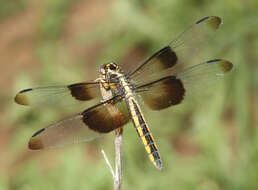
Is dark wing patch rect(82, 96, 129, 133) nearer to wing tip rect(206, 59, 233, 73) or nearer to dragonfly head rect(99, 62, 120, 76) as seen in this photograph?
dragonfly head rect(99, 62, 120, 76)

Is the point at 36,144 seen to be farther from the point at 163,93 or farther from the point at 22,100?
the point at 163,93

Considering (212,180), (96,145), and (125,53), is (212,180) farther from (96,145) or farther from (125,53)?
(125,53)

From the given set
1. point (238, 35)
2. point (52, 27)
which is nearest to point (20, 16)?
point (52, 27)

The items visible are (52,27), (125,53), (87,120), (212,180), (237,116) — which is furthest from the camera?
(52,27)

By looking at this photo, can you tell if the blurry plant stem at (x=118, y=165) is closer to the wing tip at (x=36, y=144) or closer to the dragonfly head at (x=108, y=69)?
the wing tip at (x=36, y=144)

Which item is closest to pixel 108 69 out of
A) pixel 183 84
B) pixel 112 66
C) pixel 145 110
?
pixel 112 66

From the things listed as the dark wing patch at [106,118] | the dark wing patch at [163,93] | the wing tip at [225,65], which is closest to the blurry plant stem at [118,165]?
the dark wing patch at [106,118]
